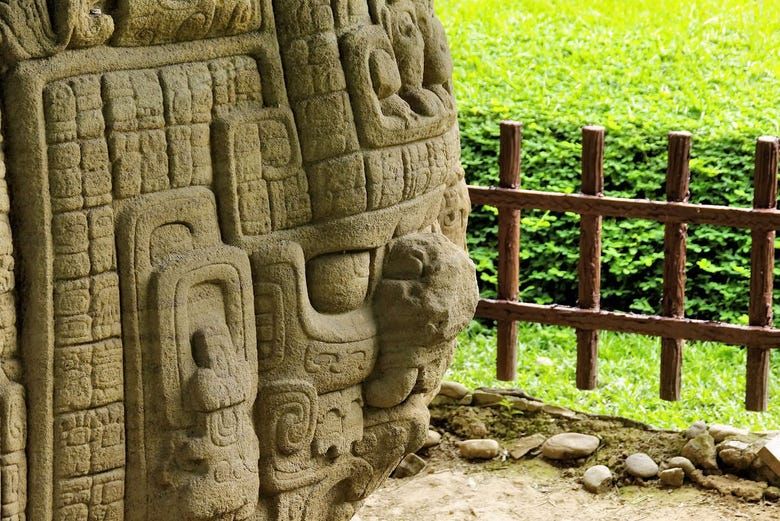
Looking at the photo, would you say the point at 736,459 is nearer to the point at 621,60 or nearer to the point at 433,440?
the point at 433,440

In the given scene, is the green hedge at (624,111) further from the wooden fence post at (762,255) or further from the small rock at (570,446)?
the small rock at (570,446)

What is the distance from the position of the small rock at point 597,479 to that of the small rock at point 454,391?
640 mm

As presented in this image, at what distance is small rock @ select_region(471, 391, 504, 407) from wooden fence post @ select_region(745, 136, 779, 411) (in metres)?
0.90

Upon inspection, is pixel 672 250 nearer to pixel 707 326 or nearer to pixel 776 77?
pixel 707 326

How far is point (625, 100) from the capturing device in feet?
22.2

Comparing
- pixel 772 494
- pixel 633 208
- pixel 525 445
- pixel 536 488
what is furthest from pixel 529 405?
pixel 772 494

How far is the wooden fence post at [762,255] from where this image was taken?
470 centimetres

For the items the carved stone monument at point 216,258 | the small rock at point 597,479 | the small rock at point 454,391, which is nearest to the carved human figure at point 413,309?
the carved stone monument at point 216,258

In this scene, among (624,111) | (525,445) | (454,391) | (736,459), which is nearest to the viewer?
(736,459)

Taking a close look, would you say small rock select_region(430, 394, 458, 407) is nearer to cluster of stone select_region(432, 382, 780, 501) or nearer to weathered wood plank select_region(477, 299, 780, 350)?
cluster of stone select_region(432, 382, 780, 501)

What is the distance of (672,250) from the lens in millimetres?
4801

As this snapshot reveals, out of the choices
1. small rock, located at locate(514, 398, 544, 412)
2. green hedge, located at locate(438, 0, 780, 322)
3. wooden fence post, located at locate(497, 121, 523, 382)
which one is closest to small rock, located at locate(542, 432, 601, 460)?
small rock, located at locate(514, 398, 544, 412)

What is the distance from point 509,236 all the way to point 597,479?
1.00m

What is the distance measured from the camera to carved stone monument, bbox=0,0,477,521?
8.57 ft
